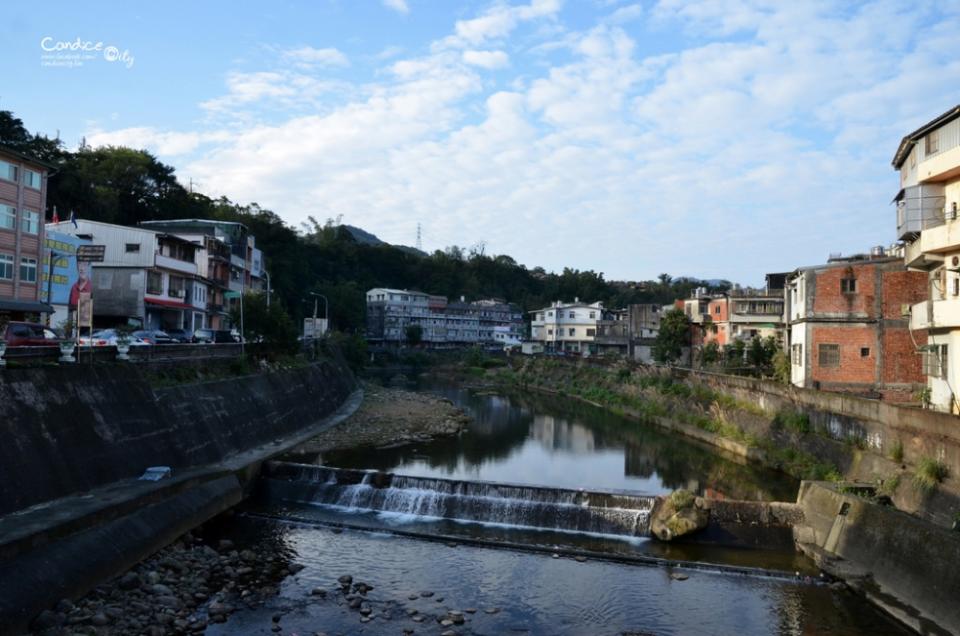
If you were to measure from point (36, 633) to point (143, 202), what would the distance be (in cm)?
5697

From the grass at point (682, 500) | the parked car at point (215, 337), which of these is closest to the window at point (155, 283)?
the parked car at point (215, 337)

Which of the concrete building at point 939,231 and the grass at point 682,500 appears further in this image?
the grass at point 682,500

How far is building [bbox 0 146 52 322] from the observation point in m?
27.6

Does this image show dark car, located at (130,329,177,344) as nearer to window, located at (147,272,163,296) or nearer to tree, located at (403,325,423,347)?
window, located at (147,272,163,296)

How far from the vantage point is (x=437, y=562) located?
17344mm

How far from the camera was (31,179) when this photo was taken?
95.3 feet

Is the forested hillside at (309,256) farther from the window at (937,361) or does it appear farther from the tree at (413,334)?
the window at (937,361)

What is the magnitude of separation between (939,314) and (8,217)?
112 ft

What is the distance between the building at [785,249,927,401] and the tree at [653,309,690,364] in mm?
24157

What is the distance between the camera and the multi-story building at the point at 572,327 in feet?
278

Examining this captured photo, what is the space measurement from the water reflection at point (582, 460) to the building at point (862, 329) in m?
5.23

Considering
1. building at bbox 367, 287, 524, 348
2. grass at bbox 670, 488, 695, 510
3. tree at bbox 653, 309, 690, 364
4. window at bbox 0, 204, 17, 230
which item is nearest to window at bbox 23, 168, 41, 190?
window at bbox 0, 204, 17, 230

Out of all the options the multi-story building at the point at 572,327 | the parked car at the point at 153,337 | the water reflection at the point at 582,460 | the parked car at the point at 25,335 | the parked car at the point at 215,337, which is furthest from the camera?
the multi-story building at the point at 572,327

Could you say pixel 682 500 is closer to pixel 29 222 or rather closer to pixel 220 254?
pixel 29 222
